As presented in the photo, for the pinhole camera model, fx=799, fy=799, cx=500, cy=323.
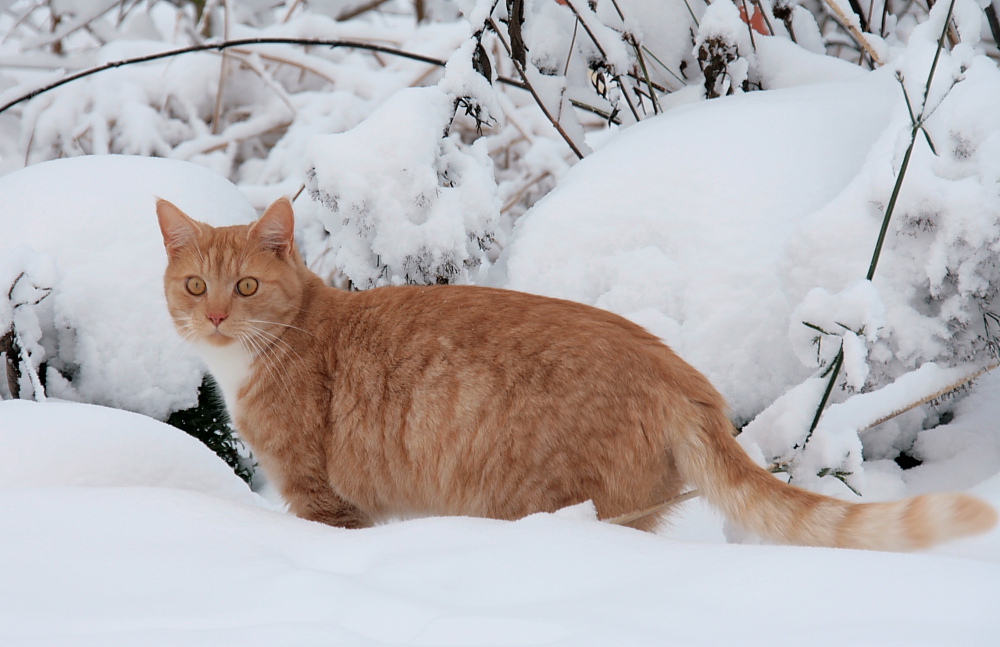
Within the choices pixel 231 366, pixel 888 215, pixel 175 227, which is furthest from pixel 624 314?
pixel 175 227

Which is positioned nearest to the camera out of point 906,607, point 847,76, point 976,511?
point 906,607

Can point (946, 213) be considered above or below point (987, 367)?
above

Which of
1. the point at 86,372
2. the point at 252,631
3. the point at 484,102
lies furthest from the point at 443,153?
the point at 252,631

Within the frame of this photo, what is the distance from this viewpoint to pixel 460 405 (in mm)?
1616

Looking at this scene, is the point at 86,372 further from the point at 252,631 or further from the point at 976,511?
the point at 976,511

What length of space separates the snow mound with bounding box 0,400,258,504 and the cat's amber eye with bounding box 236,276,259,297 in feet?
1.22

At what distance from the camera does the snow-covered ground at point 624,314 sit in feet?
3.00

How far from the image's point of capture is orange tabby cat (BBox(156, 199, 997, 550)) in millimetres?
1468

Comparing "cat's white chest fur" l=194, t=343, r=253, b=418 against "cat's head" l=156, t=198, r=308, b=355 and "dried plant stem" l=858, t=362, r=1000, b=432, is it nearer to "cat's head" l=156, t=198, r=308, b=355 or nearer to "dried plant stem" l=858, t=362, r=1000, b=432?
"cat's head" l=156, t=198, r=308, b=355

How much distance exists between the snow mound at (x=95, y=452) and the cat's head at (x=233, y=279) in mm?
280

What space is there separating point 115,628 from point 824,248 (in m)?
1.56

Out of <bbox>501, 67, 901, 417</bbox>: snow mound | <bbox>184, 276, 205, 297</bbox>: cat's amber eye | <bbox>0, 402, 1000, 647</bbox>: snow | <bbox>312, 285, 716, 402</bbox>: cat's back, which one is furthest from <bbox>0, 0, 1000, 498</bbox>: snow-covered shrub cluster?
<bbox>0, 402, 1000, 647</bbox>: snow

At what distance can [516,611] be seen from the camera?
93cm

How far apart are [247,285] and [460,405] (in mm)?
697
